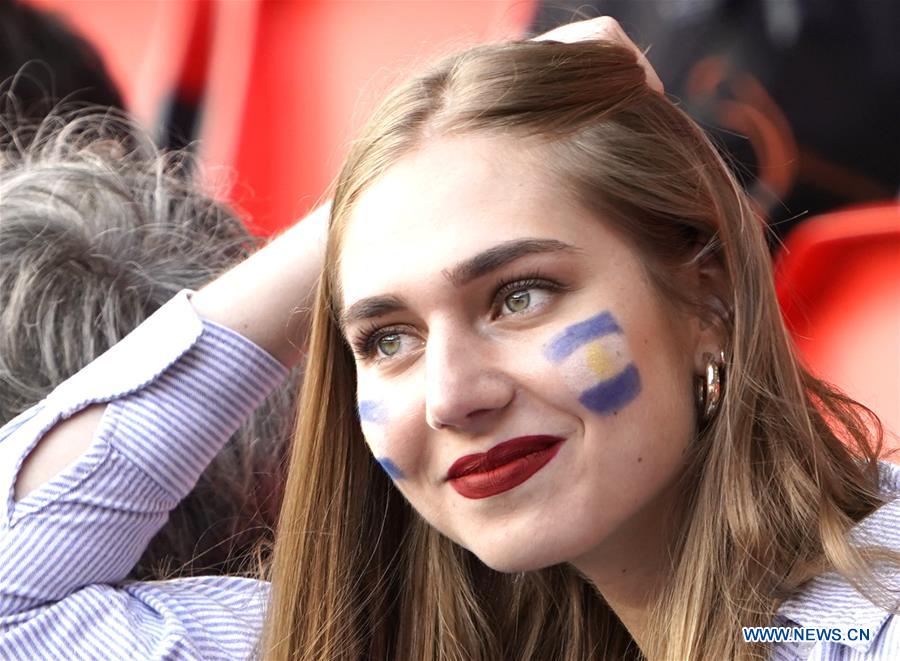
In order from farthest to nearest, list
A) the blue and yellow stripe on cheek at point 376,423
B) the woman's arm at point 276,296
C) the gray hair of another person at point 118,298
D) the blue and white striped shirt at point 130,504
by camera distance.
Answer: the gray hair of another person at point 118,298, the woman's arm at point 276,296, the blue and white striped shirt at point 130,504, the blue and yellow stripe on cheek at point 376,423

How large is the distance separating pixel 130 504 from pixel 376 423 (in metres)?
0.40

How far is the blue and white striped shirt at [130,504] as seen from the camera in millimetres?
1443

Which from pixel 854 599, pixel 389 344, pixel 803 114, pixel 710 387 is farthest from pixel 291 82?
pixel 854 599

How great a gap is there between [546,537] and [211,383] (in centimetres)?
54

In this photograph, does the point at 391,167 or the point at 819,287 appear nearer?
the point at 391,167

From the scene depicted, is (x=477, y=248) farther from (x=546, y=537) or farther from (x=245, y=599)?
(x=245, y=599)

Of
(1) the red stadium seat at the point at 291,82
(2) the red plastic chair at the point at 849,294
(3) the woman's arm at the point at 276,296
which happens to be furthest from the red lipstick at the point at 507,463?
(1) the red stadium seat at the point at 291,82

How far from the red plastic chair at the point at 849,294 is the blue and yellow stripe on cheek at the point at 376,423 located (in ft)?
3.96

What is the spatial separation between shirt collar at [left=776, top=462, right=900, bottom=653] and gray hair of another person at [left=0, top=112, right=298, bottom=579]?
2.42 ft

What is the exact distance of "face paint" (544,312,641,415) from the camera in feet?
3.83

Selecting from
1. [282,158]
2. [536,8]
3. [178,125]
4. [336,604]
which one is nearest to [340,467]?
[336,604]

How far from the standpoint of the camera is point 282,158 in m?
3.11

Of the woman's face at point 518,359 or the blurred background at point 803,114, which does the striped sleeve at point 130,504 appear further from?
the blurred background at point 803,114

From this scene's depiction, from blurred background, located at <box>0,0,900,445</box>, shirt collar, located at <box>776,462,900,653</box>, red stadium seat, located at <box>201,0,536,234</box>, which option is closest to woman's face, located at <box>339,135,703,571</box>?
shirt collar, located at <box>776,462,900,653</box>
